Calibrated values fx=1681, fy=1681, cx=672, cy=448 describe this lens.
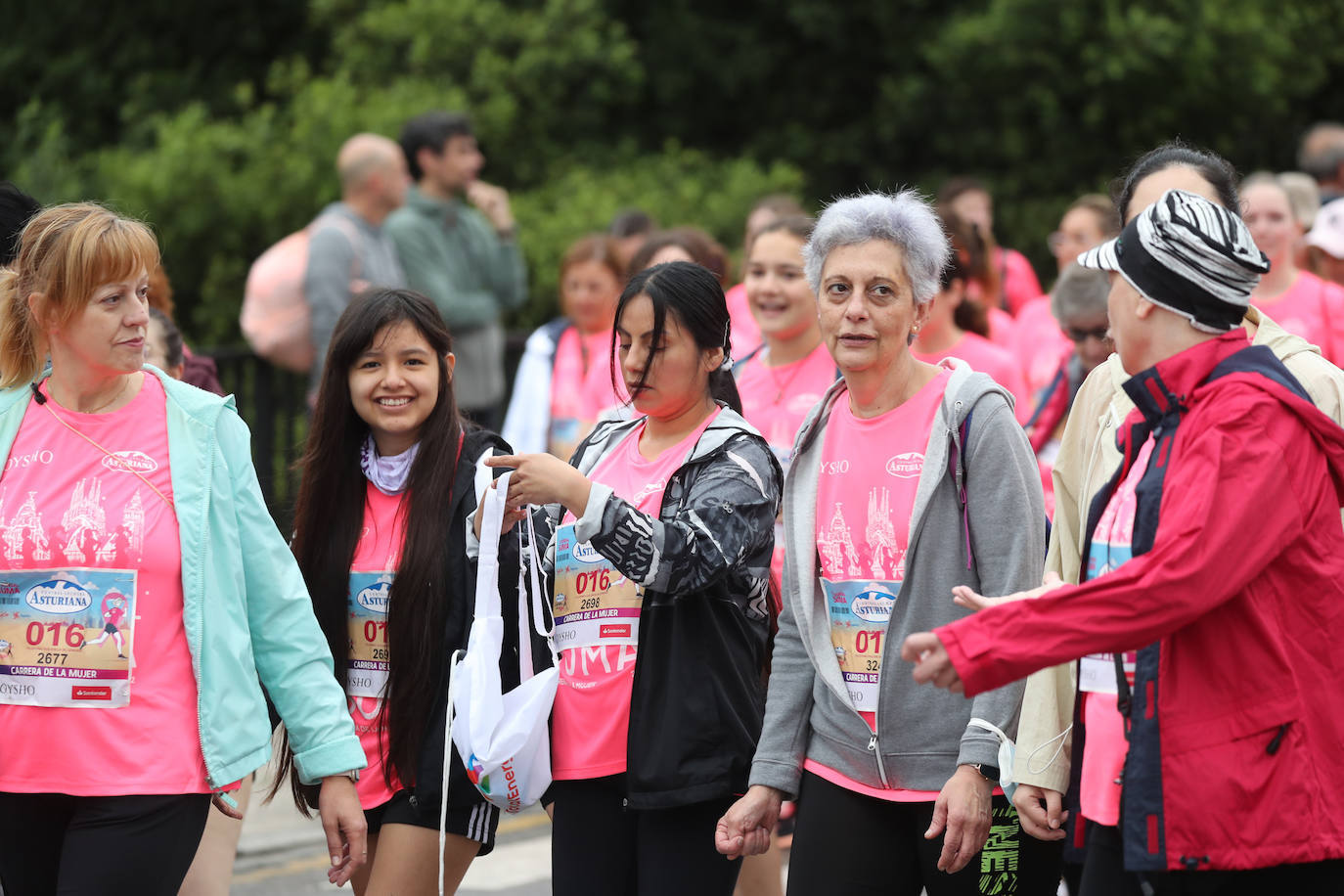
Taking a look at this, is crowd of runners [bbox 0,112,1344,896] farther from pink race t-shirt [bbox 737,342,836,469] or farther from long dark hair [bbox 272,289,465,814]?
pink race t-shirt [bbox 737,342,836,469]

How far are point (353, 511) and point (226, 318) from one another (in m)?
8.21

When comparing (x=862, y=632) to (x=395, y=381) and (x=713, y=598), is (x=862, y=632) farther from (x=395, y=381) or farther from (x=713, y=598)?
(x=395, y=381)

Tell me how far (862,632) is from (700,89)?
49.3ft

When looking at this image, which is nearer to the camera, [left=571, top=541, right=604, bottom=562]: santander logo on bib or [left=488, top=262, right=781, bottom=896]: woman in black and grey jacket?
[left=488, top=262, right=781, bottom=896]: woman in black and grey jacket

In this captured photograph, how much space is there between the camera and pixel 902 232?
401cm

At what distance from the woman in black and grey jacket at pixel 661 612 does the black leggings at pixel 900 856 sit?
0.83 ft

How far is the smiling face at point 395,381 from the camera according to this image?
171 inches

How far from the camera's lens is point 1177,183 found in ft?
12.4

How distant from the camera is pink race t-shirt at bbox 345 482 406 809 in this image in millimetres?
4156

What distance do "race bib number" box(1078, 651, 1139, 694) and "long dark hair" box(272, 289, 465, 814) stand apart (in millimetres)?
1613

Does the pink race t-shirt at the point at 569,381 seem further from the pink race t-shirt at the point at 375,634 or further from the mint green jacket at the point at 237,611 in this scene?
the mint green jacket at the point at 237,611

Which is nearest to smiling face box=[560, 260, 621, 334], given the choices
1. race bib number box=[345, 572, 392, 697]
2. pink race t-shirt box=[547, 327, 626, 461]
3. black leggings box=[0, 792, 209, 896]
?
pink race t-shirt box=[547, 327, 626, 461]

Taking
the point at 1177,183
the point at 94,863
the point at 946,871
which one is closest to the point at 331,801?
the point at 94,863

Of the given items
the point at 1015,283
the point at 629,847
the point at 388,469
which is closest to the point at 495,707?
the point at 629,847
